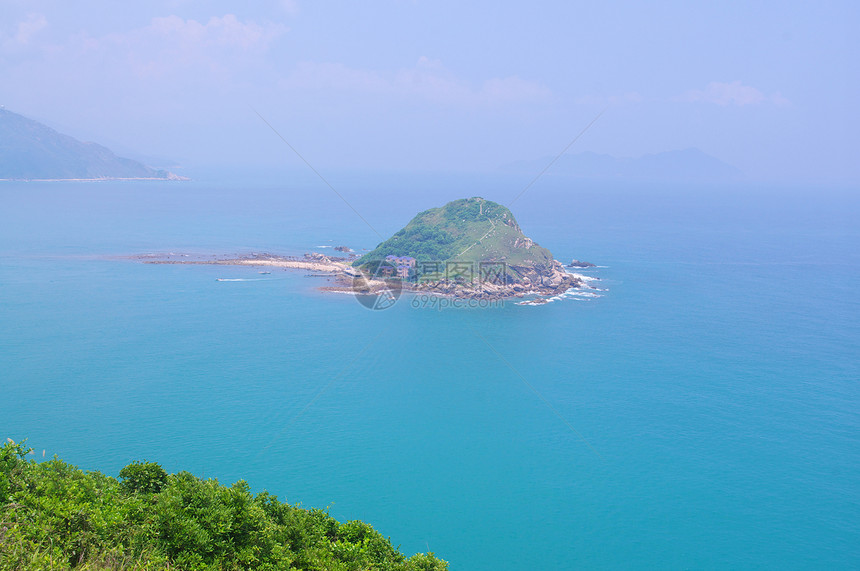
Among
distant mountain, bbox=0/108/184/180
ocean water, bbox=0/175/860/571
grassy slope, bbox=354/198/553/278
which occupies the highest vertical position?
distant mountain, bbox=0/108/184/180

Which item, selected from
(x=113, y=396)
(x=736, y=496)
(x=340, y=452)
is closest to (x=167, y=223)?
(x=113, y=396)

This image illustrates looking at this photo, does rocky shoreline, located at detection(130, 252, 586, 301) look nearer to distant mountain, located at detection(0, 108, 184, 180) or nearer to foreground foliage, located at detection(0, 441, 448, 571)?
foreground foliage, located at detection(0, 441, 448, 571)

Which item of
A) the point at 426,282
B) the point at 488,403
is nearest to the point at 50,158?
the point at 426,282

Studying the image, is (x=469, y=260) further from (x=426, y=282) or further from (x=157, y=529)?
(x=157, y=529)

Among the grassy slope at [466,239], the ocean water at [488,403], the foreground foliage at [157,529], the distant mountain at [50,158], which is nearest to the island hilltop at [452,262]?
the grassy slope at [466,239]

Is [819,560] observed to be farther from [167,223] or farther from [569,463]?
[167,223]

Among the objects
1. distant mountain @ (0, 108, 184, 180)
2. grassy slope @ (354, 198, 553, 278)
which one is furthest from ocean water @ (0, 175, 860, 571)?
distant mountain @ (0, 108, 184, 180)

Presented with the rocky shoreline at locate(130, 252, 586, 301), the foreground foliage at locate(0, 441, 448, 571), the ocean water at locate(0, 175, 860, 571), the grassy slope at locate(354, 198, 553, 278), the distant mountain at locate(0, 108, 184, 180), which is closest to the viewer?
Result: the foreground foliage at locate(0, 441, 448, 571)
